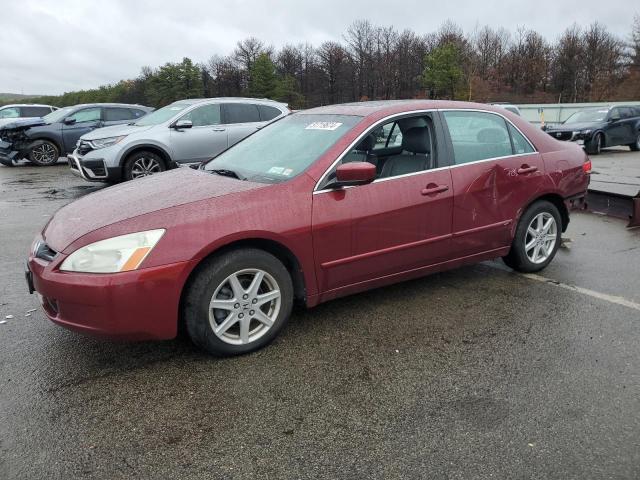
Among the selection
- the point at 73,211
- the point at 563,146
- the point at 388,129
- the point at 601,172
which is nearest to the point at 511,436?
the point at 388,129

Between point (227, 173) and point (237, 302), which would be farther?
point (227, 173)

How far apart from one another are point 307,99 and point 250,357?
7047 centimetres

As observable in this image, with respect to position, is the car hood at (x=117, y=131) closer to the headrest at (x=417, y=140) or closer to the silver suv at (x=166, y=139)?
the silver suv at (x=166, y=139)

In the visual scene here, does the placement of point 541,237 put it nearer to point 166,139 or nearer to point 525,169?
point 525,169

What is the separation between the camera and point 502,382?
9.78 feet

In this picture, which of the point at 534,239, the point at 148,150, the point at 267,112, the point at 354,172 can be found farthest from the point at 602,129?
the point at 354,172

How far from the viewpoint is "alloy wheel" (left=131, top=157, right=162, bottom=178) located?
9.52 metres

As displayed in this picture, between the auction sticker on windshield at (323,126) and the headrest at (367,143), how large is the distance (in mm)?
249

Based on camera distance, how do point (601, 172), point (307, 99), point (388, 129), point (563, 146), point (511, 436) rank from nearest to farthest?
point (511, 436) → point (388, 129) → point (563, 146) → point (601, 172) → point (307, 99)

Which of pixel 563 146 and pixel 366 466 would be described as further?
pixel 563 146

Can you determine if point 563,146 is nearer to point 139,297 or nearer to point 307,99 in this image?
point 139,297

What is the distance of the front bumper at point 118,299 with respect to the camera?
2.87 metres

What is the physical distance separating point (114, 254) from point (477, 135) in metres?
3.05

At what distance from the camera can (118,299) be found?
287cm
